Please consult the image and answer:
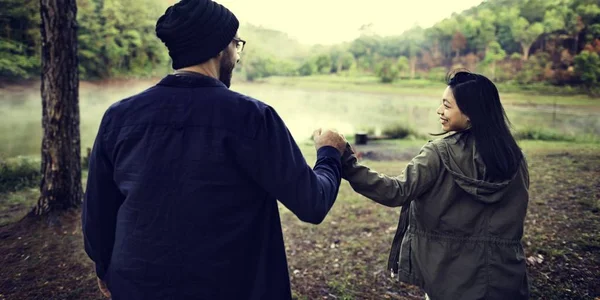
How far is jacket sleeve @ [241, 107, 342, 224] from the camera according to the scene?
157 cm

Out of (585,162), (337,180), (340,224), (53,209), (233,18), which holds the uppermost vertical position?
(233,18)

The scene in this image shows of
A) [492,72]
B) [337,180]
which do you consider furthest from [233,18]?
[492,72]

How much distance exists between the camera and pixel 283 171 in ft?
5.21

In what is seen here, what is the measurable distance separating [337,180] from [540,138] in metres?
6.26

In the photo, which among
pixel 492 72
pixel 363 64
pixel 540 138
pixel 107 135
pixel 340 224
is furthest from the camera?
pixel 363 64

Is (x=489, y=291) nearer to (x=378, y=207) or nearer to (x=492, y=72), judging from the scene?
(x=378, y=207)

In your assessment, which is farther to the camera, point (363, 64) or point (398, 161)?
point (363, 64)

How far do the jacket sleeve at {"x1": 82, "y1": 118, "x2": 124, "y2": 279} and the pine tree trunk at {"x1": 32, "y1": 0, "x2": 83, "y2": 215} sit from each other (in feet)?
11.5

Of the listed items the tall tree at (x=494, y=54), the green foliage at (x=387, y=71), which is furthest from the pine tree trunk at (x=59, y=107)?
the tall tree at (x=494, y=54)

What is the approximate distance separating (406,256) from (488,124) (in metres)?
0.83

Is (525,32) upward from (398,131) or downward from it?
upward

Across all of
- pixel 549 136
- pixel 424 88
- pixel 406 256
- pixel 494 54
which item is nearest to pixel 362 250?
pixel 406 256

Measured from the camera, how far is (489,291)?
2.15 metres

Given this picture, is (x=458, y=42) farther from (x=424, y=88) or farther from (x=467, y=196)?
(x=467, y=196)
